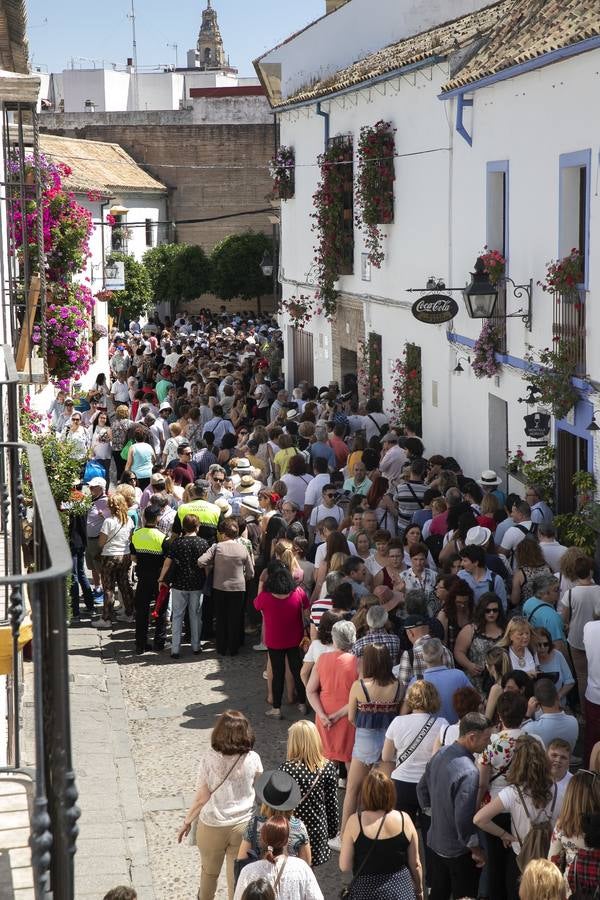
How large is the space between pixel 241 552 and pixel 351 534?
113cm

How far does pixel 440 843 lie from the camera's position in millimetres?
7281

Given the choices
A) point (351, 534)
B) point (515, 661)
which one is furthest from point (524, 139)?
point (515, 661)

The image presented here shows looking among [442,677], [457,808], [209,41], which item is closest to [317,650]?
[442,677]

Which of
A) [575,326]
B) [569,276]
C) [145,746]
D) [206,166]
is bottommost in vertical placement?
[145,746]

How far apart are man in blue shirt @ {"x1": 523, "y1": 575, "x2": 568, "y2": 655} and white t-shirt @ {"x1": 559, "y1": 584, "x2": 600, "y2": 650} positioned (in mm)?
113

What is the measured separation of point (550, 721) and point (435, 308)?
7.98 meters

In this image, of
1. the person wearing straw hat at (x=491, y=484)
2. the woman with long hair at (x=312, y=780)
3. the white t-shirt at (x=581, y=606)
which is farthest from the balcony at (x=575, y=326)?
the woman with long hair at (x=312, y=780)

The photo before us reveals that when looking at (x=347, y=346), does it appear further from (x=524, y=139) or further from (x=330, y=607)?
(x=330, y=607)

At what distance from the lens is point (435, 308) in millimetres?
14969

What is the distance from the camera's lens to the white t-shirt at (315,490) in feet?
45.4

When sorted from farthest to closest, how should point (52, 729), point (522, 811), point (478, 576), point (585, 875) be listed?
point (478, 576) < point (522, 811) < point (585, 875) < point (52, 729)

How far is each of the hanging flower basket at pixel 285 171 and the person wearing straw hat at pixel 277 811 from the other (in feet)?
65.8

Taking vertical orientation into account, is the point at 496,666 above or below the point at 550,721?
above

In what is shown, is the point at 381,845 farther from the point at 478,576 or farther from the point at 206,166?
the point at 206,166
